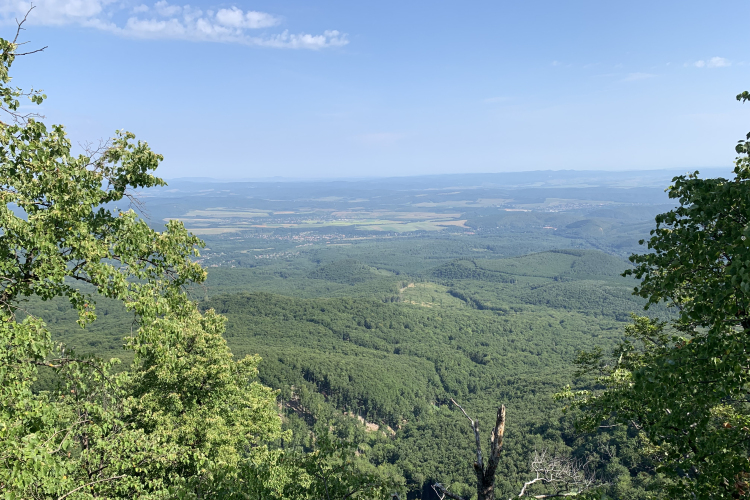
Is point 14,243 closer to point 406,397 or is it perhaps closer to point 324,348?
point 406,397

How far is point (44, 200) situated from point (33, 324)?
243 centimetres

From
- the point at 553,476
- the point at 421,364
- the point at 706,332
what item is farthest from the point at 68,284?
the point at 421,364

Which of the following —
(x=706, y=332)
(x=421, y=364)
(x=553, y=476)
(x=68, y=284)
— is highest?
(x=68, y=284)

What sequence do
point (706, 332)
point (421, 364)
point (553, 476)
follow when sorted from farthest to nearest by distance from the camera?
1. point (421, 364)
2. point (553, 476)
3. point (706, 332)

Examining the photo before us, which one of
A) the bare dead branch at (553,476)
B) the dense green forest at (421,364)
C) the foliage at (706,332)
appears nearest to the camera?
the foliage at (706,332)

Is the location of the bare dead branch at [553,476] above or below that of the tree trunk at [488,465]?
below

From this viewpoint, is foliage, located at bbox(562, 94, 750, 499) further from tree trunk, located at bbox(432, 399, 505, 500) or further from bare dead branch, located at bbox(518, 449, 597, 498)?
tree trunk, located at bbox(432, 399, 505, 500)

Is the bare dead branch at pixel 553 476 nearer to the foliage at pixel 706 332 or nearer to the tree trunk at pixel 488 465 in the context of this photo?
the tree trunk at pixel 488 465

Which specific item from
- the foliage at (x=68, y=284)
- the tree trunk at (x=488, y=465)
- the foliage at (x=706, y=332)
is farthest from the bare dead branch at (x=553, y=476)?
the foliage at (x=68, y=284)

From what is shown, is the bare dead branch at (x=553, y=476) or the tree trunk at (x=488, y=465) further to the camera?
the bare dead branch at (x=553, y=476)

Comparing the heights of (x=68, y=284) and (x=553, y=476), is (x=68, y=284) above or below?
above

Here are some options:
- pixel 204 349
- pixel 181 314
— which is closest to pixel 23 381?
pixel 181 314

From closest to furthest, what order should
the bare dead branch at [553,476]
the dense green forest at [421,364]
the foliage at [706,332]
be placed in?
the foliage at [706,332], the bare dead branch at [553,476], the dense green forest at [421,364]

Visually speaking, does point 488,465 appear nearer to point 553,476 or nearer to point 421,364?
point 553,476
